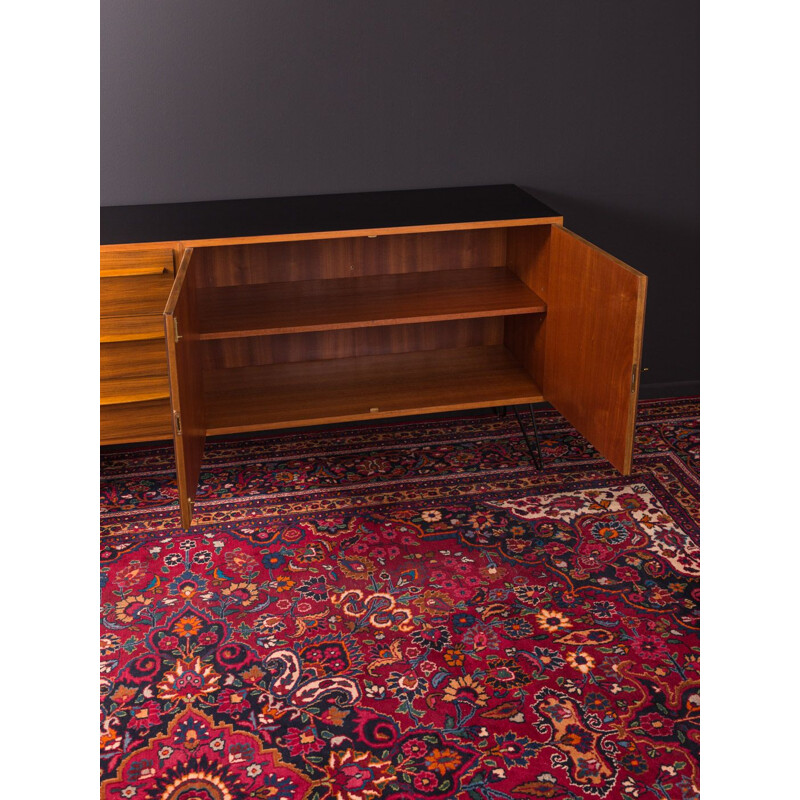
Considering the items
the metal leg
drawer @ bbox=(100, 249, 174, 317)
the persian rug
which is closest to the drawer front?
drawer @ bbox=(100, 249, 174, 317)

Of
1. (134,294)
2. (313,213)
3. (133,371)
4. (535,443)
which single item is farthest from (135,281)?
(535,443)

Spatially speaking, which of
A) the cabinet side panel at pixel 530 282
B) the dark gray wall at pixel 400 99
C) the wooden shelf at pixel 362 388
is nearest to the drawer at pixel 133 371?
the wooden shelf at pixel 362 388

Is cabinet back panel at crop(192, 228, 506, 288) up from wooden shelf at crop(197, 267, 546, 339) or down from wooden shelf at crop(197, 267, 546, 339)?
up

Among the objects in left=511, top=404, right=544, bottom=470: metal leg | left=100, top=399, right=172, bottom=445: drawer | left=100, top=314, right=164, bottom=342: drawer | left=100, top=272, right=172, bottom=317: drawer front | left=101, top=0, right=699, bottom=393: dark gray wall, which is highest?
left=101, top=0, right=699, bottom=393: dark gray wall

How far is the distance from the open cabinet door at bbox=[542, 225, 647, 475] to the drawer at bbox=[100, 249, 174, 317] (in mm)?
1234

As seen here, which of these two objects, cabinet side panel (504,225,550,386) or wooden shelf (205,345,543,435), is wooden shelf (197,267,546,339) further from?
wooden shelf (205,345,543,435)

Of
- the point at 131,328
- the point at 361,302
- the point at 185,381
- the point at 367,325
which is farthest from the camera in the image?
the point at 361,302

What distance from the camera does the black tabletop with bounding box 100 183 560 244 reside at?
260 cm

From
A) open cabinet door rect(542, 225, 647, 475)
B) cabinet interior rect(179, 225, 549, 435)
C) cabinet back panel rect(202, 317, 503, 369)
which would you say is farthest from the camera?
cabinet back panel rect(202, 317, 503, 369)

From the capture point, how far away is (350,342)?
10.5ft

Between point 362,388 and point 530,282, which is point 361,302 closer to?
point 362,388

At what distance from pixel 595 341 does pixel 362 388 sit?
920 millimetres

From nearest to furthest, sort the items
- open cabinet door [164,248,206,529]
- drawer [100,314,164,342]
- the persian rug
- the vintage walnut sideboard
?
1. the persian rug
2. open cabinet door [164,248,206,529]
3. the vintage walnut sideboard
4. drawer [100,314,164,342]

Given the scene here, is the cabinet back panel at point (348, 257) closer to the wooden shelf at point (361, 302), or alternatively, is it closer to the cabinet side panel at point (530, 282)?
the wooden shelf at point (361, 302)
